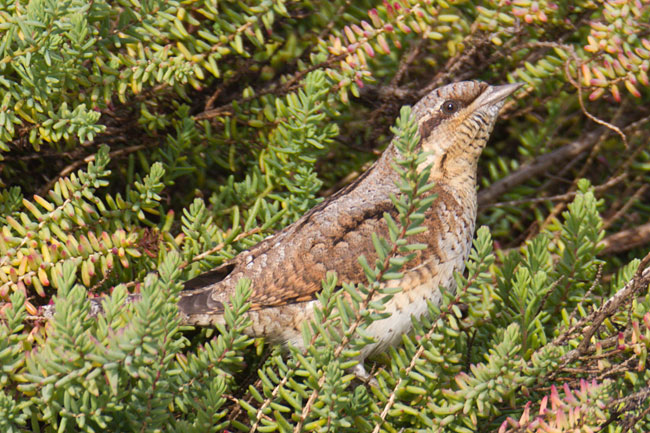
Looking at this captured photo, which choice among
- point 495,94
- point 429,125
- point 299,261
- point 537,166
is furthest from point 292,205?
point 537,166

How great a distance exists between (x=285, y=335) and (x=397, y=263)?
103 cm

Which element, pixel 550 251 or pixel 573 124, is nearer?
pixel 550 251

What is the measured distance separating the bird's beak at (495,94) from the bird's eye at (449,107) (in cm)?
9

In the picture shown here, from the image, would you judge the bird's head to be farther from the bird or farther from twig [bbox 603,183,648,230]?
twig [bbox 603,183,648,230]

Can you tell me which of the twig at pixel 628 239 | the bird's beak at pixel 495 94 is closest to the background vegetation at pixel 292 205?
the twig at pixel 628 239

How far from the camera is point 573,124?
11.9ft

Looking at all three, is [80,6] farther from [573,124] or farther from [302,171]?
[573,124]

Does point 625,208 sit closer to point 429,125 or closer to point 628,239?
point 628,239

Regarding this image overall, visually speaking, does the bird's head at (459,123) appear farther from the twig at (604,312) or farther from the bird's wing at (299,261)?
the twig at (604,312)

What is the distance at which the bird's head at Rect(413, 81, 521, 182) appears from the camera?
2.88 meters

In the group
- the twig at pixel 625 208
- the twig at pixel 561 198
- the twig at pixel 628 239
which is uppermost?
the twig at pixel 561 198

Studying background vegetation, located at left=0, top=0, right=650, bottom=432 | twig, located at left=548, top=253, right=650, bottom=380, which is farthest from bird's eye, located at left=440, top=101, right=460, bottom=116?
twig, located at left=548, top=253, right=650, bottom=380

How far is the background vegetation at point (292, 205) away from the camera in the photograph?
1.66 metres

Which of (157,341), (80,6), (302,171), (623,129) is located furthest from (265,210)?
(623,129)
